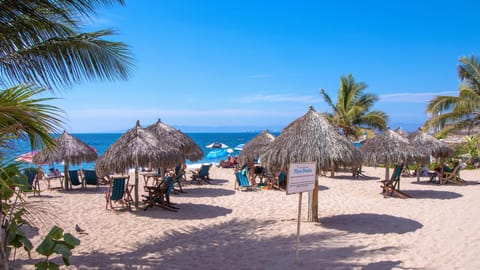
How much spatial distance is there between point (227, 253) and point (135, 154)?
14.0 ft

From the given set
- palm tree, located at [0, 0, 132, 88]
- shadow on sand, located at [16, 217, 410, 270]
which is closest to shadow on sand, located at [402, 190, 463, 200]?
shadow on sand, located at [16, 217, 410, 270]

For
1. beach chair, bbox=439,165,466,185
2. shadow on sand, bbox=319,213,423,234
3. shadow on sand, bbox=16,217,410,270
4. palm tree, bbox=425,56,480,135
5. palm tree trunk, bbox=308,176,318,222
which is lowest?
shadow on sand, bbox=16,217,410,270

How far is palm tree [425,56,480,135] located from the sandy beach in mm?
8138

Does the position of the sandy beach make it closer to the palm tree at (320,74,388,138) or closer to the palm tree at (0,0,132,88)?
the palm tree at (0,0,132,88)

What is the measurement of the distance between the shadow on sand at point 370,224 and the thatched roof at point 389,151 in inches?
130

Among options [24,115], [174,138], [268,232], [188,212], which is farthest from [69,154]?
[24,115]

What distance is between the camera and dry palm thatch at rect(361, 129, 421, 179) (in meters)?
11.4

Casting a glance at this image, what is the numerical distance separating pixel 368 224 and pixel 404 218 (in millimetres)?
1212

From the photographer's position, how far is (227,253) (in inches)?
225

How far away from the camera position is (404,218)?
8273 mm

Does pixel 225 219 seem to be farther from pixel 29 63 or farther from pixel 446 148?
pixel 446 148

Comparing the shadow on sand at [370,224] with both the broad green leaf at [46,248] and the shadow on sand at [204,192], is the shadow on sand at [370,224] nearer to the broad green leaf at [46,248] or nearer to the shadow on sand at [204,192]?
the shadow on sand at [204,192]

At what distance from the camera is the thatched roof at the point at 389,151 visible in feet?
37.3

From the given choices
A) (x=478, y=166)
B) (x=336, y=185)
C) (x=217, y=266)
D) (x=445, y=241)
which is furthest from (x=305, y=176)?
(x=478, y=166)
